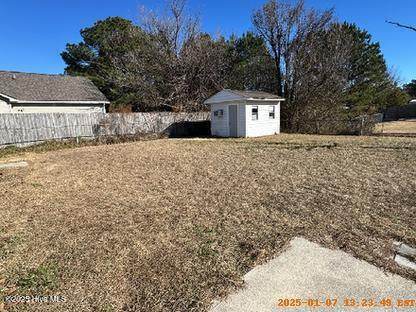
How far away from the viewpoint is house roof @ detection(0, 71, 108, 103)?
15500mm

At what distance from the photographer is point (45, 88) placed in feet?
56.2

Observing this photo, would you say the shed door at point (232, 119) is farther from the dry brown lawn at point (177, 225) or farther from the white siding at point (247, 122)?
the dry brown lawn at point (177, 225)

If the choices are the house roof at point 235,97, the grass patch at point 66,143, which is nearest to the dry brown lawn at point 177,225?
the grass patch at point 66,143

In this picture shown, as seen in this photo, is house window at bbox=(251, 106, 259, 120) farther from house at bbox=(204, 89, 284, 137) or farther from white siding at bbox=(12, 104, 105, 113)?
white siding at bbox=(12, 104, 105, 113)

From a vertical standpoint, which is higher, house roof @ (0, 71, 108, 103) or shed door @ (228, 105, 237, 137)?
house roof @ (0, 71, 108, 103)

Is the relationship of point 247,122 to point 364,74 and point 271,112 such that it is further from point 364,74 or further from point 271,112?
point 364,74

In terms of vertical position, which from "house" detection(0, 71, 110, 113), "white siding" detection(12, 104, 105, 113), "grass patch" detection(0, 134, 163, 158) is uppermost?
"house" detection(0, 71, 110, 113)

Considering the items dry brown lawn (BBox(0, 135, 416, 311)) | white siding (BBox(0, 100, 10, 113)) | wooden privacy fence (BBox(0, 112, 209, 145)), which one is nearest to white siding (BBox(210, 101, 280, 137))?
wooden privacy fence (BBox(0, 112, 209, 145))

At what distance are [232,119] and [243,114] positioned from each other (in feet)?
2.73

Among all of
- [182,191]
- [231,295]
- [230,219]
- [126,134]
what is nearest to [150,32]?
[126,134]

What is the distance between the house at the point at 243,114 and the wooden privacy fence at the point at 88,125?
2.16m

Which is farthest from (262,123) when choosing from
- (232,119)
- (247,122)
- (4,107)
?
(4,107)

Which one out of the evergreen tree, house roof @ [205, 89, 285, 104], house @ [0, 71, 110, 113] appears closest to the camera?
house roof @ [205, 89, 285, 104]

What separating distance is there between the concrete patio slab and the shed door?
40.4 ft
